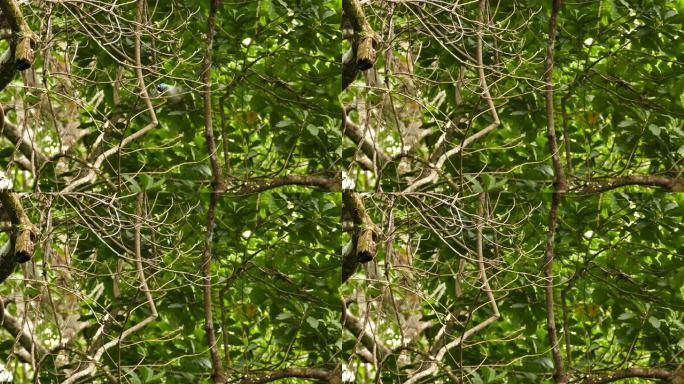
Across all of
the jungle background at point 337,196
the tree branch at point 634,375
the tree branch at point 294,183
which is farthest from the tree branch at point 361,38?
the tree branch at point 634,375

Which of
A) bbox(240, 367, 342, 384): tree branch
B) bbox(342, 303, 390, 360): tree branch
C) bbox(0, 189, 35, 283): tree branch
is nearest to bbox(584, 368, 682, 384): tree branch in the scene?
bbox(342, 303, 390, 360): tree branch

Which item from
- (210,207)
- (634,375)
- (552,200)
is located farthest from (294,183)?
(634,375)

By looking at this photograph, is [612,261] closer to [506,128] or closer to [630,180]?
[630,180]

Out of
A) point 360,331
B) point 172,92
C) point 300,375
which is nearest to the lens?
point 300,375

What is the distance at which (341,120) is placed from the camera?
7.61 metres

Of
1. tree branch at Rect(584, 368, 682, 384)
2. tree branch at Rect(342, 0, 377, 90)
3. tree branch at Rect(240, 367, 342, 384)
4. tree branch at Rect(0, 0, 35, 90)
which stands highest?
tree branch at Rect(0, 0, 35, 90)

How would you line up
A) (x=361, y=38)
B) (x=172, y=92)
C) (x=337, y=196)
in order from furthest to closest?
(x=337, y=196), (x=172, y=92), (x=361, y=38)

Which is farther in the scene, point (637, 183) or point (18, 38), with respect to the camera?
point (637, 183)

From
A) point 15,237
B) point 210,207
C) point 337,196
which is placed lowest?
point 337,196

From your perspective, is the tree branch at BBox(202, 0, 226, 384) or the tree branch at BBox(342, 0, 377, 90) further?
the tree branch at BBox(202, 0, 226, 384)

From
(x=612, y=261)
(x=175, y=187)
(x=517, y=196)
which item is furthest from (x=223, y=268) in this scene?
(x=612, y=261)

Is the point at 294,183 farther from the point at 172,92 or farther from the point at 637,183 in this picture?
the point at 637,183

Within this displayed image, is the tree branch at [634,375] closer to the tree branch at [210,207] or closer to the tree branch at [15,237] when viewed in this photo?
the tree branch at [210,207]

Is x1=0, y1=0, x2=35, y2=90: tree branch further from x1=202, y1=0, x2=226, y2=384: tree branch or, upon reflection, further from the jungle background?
x1=202, y1=0, x2=226, y2=384: tree branch
